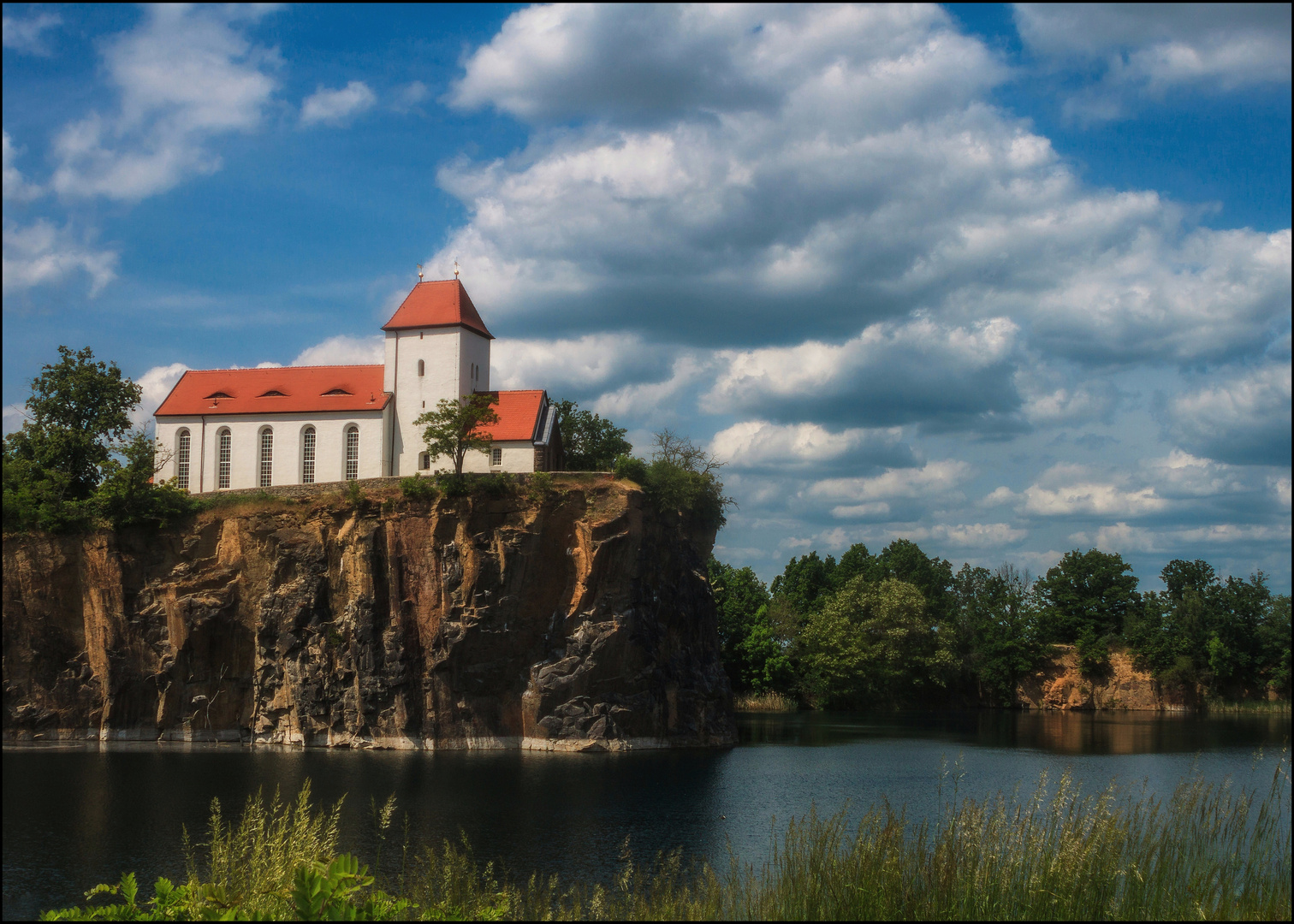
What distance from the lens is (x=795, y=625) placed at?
3748 inches

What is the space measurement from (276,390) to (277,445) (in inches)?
159

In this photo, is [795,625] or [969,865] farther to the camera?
[795,625]

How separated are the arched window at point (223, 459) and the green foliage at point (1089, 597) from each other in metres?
74.1

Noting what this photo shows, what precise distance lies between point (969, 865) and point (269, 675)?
51.8m

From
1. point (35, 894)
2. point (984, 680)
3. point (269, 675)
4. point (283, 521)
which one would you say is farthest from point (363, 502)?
point (984, 680)

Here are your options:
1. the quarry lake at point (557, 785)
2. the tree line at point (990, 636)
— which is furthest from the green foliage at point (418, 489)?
the tree line at point (990, 636)

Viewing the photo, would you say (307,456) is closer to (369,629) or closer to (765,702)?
(369,629)

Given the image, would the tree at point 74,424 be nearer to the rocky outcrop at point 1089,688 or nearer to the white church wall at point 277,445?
the white church wall at point 277,445

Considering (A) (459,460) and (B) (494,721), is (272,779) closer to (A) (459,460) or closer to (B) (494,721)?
(B) (494,721)

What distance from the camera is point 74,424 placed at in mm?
63344

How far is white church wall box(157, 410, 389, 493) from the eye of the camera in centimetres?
6581

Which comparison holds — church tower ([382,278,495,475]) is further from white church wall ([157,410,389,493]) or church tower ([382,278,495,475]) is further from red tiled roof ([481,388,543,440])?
red tiled roof ([481,388,543,440])

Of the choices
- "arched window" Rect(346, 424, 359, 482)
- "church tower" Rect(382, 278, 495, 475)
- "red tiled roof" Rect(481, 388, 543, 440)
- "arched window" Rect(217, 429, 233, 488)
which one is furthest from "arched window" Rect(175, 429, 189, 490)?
"red tiled roof" Rect(481, 388, 543, 440)

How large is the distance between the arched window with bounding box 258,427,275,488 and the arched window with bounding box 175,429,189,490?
545 cm
